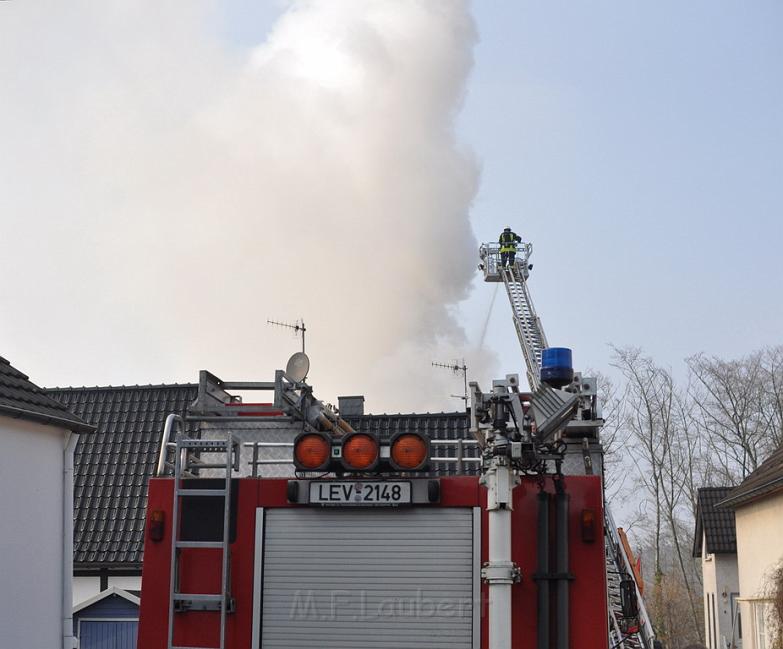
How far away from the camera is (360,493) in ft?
24.3

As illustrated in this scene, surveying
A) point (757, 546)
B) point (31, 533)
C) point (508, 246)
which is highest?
point (508, 246)

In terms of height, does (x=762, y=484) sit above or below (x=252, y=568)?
above

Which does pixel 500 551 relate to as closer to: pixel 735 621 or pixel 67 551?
pixel 67 551

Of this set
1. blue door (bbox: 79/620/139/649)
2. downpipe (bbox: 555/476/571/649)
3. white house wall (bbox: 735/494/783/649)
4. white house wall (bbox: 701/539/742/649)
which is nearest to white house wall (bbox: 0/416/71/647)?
blue door (bbox: 79/620/139/649)

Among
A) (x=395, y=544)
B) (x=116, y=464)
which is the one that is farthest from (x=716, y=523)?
(x=395, y=544)

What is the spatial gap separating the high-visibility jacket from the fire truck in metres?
28.6

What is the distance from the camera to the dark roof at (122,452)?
58.7ft

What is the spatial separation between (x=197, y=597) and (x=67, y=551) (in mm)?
4905

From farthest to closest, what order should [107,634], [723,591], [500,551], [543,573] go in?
[723,591]
[107,634]
[543,573]
[500,551]

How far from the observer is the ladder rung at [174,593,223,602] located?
7366mm

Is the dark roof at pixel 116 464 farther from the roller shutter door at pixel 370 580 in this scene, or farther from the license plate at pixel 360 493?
the license plate at pixel 360 493

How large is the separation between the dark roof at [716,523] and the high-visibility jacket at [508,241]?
1034cm

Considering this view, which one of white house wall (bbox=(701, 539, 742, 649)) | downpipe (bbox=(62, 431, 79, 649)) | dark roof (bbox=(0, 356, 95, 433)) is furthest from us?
white house wall (bbox=(701, 539, 742, 649))

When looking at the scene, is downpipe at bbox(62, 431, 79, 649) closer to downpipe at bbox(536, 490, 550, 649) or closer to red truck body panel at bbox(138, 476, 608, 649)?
red truck body panel at bbox(138, 476, 608, 649)
